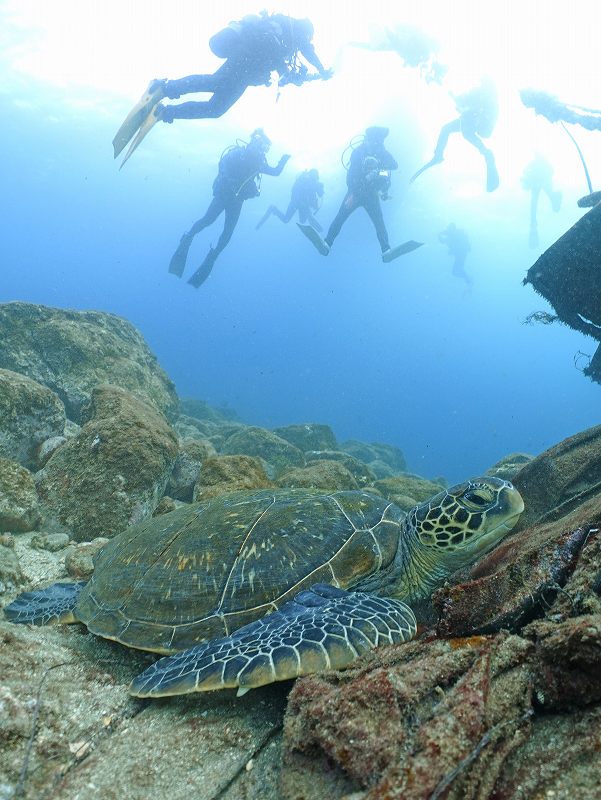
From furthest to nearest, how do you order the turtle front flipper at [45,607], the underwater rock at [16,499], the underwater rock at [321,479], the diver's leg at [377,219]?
the diver's leg at [377,219], the underwater rock at [321,479], the underwater rock at [16,499], the turtle front flipper at [45,607]

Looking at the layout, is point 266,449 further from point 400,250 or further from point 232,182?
point 232,182

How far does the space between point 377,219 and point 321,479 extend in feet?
40.5

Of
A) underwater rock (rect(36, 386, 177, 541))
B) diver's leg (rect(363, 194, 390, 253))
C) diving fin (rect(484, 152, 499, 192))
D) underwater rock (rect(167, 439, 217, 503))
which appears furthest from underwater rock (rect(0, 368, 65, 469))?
diving fin (rect(484, 152, 499, 192))

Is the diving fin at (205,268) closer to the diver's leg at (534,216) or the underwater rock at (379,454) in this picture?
the underwater rock at (379,454)

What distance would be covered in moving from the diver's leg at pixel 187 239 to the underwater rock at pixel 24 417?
Answer: 11157mm

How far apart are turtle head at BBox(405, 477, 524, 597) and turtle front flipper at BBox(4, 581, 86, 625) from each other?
6.75 ft

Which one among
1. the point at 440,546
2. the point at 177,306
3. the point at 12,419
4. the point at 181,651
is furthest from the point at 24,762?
the point at 177,306

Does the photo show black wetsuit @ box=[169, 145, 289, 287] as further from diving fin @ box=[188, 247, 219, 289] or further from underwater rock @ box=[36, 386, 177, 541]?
underwater rock @ box=[36, 386, 177, 541]

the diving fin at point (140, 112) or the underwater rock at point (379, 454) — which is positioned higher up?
the diving fin at point (140, 112)

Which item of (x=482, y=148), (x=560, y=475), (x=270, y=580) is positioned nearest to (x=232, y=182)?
(x=482, y=148)

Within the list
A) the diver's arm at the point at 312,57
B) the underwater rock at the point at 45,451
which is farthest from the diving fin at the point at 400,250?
the underwater rock at the point at 45,451

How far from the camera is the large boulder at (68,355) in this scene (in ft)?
22.6

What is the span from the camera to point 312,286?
120m

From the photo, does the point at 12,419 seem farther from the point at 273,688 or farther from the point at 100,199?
the point at 100,199
